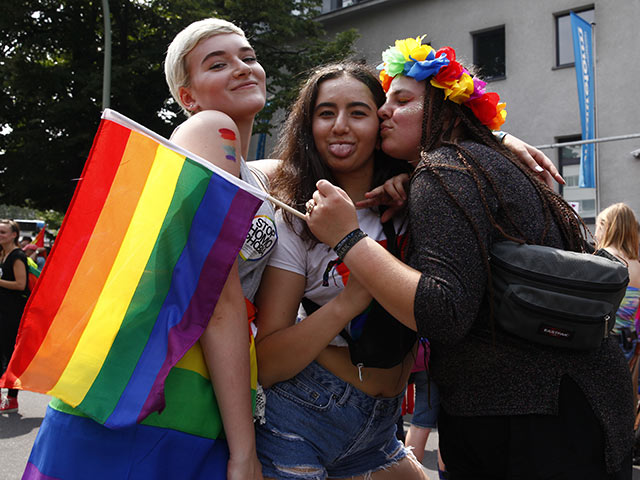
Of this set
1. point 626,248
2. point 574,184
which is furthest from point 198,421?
point 574,184

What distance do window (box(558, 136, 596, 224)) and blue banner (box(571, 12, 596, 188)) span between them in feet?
6.87

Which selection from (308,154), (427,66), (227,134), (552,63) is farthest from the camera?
(552,63)

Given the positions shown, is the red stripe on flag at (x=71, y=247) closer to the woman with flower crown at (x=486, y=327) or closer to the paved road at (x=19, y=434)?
the woman with flower crown at (x=486, y=327)

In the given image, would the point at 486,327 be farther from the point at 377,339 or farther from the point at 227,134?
the point at 227,134

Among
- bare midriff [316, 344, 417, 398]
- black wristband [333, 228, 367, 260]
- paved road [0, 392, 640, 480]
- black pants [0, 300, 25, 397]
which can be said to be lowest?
paved road [0, 392, 640, 480]

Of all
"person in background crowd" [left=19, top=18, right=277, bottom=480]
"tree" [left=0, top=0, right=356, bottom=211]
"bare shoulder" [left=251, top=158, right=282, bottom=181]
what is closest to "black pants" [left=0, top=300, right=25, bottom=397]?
"bare shoulder" [left=251, top=158, right=282, bottom=181]

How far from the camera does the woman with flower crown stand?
1662 mm

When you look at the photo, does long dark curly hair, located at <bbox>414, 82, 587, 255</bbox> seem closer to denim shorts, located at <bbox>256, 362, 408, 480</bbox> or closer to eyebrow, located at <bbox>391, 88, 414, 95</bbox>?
eyebrow, located at <bbox>391, 88, 414, 95</bbox>

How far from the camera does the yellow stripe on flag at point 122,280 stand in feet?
5.07

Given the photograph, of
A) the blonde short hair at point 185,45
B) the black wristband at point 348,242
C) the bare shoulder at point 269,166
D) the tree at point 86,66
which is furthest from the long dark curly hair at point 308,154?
the tree at point 86,66

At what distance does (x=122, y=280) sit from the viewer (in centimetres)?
161

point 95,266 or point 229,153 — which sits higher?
point 229,153

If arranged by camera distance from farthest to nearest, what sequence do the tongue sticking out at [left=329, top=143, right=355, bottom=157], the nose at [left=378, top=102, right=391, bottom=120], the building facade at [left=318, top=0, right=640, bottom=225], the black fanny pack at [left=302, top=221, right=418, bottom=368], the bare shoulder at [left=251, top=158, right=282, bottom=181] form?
the building facade at [left=318, top=0, right=640, bottom=225]
the bare shoulder at [left=251, top=158, right=282, bottom=181]
the tongue sticking out at [left=329, top=143, right=355, bottom=157]
the nose at [left=378, top=102, right=391, bottom=120]
the black fanny pack at [left=302, top=221, right=418, bottom=368]

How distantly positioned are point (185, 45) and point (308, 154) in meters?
0.59
